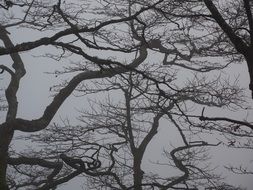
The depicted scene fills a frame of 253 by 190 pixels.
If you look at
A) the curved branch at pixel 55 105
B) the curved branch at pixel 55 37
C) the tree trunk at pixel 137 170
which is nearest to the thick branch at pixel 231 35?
the curved branch at pixel 55 37

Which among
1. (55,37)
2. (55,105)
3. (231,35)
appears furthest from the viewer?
(55,105)

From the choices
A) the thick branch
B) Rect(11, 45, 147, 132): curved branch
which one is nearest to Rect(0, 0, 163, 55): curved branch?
the thick branch

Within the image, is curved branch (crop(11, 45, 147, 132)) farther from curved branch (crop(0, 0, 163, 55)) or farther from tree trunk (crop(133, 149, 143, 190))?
curved branch (crop(0, 0, 163, 55))

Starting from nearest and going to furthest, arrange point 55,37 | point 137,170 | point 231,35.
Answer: point 231,35, point 55,37, point 137,170

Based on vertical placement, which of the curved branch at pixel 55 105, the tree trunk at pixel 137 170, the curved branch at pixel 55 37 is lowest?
the curved branch at pixel 55 37

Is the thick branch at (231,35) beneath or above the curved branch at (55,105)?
beneath

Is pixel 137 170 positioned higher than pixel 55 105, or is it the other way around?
pixel 55 105

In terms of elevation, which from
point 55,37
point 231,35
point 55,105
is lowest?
point 231,35

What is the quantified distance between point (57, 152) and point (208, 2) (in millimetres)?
6204

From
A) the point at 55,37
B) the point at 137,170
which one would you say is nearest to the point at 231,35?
the point at 55,37

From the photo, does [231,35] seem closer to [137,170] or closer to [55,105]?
[55,105]

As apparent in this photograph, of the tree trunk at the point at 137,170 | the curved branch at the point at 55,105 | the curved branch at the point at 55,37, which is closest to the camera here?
the curved branch at the point at 55,37

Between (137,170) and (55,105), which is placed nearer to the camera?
→ (55,105)

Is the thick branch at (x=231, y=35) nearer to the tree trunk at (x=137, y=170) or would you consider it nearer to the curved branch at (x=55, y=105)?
the curved branch at (x=55, y=105)
